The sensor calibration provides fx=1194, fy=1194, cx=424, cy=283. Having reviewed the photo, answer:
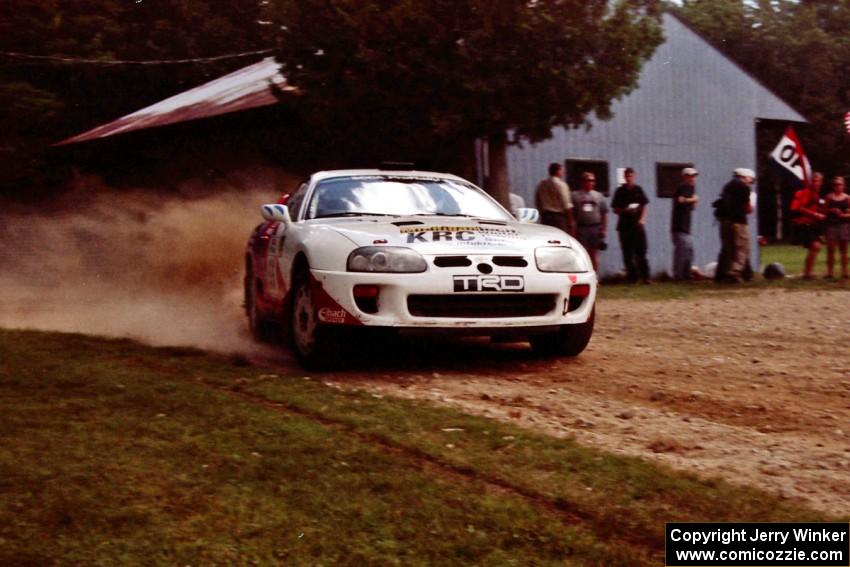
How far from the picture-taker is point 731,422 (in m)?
6.26

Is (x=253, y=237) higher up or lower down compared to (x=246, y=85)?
lower down

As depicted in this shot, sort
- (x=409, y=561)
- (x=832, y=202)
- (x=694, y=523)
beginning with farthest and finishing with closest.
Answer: (x=832, y=202), (x=694, y=523), (x=409, y=561)

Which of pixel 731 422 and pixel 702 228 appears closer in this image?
pixel 731 422

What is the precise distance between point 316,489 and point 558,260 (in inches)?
155

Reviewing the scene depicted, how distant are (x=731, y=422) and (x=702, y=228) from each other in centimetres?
1946

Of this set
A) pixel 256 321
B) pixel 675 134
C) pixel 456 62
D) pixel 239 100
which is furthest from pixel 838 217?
pixel 256 321

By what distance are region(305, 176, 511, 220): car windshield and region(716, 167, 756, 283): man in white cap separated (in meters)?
9.71

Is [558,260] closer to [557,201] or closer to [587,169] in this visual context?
[557,201]

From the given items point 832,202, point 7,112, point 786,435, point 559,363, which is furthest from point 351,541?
point 832,202

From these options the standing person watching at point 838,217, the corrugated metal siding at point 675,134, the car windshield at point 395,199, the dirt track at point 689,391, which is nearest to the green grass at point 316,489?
the dirt track at point 689,391

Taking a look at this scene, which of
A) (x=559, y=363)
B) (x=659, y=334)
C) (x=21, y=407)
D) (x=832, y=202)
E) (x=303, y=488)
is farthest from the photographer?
(x=832, y=202)

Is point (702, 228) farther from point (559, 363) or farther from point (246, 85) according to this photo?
point (559, 363)

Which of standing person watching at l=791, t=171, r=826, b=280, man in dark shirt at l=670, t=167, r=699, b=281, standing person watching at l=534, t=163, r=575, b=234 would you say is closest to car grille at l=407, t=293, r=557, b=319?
standing person watching at l=534, t=163, r=575, b=234

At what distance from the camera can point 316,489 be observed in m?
4.68
